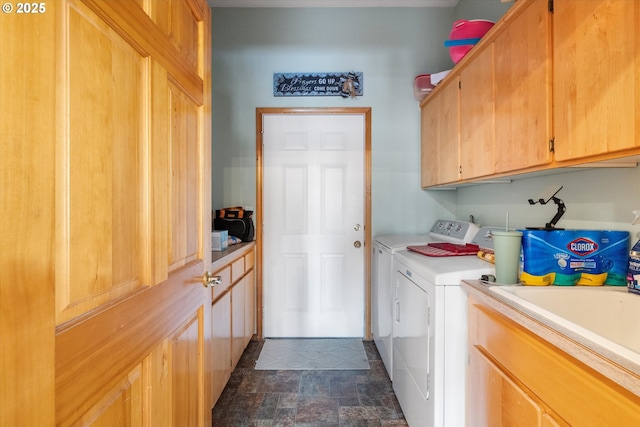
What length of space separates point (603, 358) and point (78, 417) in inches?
41.1

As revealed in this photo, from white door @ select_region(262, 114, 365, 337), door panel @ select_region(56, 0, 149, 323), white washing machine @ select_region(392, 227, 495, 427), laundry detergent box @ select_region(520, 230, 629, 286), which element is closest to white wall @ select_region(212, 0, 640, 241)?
white door @ select_region(262, 114, 365, 337)

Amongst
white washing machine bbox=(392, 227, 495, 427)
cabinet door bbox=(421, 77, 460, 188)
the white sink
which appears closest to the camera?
the white sink

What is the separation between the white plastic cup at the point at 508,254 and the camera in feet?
3.79

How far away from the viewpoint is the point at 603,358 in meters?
0.66

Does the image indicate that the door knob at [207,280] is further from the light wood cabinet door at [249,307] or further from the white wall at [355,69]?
the white wall at [355,69]

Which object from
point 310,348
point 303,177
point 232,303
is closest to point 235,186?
point 303,177

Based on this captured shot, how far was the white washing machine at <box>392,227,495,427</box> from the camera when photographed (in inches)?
52.1

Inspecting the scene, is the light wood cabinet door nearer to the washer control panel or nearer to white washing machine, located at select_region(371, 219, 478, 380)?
white washing machine, located at select_region(371, 219, 478, 380)

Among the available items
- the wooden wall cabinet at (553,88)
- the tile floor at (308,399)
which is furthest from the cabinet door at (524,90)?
the tile floor at (308,399)

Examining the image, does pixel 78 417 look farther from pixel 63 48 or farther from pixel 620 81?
pixel 620 81

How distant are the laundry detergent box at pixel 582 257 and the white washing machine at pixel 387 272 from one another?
3.08ft
